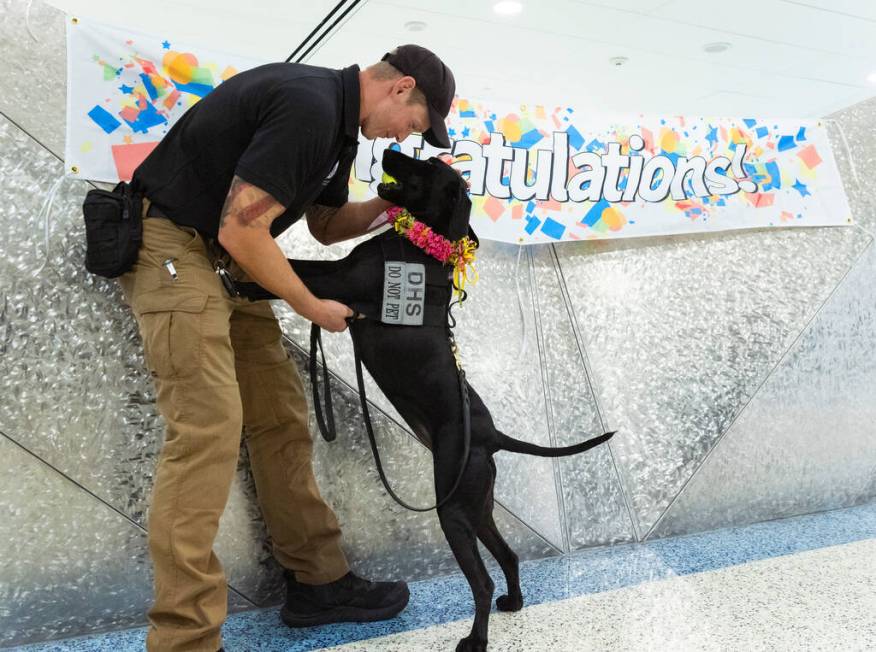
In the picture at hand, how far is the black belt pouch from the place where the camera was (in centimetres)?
146

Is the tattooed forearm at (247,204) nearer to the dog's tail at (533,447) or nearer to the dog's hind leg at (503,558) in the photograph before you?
the dog's tail at (533,447)

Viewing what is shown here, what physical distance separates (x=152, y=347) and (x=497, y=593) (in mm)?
1002

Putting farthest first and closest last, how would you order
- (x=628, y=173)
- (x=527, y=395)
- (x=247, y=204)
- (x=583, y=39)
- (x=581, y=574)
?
(x=583, y=39)
(x=628, y=173)
(x=527, y=395)
(x=581, y=574)
(x=247, y=204)

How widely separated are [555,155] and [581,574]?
3.84 ft

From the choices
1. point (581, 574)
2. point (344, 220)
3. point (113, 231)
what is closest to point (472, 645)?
point (581, 574)

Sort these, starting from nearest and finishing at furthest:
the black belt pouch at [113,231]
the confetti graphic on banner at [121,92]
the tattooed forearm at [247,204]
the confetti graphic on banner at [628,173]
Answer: the tattooed forearm at [247,204], the black belt pouch at [113,231], the confetti graphic on banner at [121,92], the confetti graphic on banner at [628,173]

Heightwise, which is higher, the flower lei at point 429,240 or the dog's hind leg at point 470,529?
the flower lei at point 429,240

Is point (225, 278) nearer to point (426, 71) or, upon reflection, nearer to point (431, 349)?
point (431, 349)

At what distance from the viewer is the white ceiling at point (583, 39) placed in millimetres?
4859

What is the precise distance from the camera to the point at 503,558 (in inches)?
69.0

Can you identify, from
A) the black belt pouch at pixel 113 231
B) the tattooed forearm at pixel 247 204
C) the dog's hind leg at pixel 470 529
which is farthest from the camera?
the dog's hind leg at pixel 470 529

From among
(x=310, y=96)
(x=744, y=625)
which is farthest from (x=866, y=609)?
(x=310, y=96)

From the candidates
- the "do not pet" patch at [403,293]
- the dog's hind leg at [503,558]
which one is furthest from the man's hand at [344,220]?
the dog's hind leg at [503,558]

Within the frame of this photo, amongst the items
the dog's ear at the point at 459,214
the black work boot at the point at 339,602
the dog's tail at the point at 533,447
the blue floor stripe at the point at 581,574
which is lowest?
the blue floor stripe at the point at 581,574
